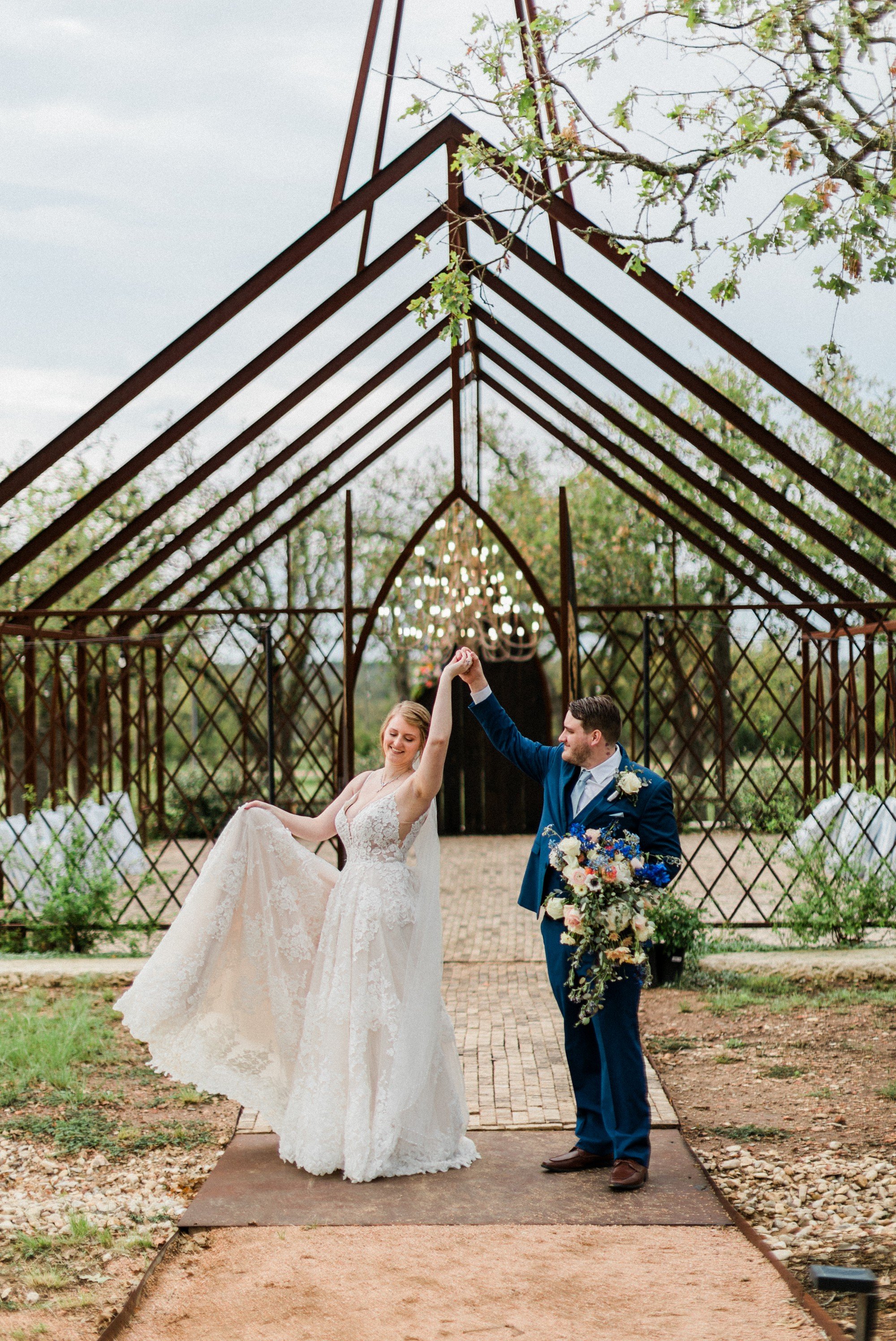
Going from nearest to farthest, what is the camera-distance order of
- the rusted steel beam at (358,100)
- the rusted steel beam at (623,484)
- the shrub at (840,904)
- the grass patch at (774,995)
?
the rusted steel beam at (358,100), the grass patch at (774,995), the shrub at (840,904), the rusted steel beam at (623,484)

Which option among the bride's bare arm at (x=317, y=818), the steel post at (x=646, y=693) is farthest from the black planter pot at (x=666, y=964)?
the bride's bare arm at (x=317, y=818)

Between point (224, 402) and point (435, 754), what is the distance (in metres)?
3.13

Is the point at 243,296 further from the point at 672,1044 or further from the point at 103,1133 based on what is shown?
the point at 672,1044

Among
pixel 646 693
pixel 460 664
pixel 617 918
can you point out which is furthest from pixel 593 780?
pixel 646 693


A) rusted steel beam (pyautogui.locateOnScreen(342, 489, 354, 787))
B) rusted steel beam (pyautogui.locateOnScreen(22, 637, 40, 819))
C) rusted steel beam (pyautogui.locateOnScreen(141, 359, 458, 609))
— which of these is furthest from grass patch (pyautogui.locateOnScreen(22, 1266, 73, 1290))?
rusted steel beam (pyautogui.locateOnScreen(141, 359, 458, 609))

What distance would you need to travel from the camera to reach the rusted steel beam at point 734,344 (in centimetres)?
506

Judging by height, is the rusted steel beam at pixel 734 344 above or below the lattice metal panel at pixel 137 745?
above

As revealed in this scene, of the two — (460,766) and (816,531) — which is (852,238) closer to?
(816,531)

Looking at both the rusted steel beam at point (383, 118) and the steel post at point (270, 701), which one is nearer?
the rusted steel beam at point (383, 118)

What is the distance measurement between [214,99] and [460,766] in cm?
792

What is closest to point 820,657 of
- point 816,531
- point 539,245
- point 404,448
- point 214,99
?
point 816,531

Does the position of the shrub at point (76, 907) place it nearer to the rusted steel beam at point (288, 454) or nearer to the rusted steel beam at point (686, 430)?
the rusted steel beam at point (288, 454)

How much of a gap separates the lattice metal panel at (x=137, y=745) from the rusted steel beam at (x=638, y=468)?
2.24m

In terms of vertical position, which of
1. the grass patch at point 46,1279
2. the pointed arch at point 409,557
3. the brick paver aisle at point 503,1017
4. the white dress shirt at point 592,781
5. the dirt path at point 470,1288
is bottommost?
the brick paver aisle at point 503,1017
